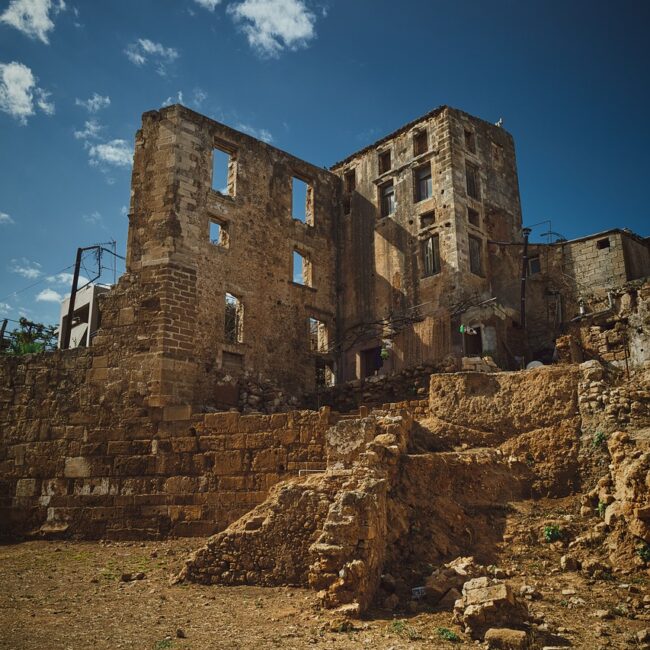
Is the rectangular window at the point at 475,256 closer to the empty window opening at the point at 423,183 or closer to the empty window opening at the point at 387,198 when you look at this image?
the empty window opening at the point at 423,183

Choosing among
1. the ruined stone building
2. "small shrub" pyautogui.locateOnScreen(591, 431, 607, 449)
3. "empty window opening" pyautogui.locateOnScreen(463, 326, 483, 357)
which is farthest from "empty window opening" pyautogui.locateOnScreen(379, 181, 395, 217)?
"small shrub" pyautogui.locateOnScreen(591, 431, 607, 449)

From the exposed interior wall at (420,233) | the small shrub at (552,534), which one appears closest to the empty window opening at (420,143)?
the exposed interior wall at (420,233)

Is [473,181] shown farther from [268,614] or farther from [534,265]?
[268,614]

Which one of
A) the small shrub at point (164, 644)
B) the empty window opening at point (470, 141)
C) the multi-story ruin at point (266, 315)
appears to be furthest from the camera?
the empty window opening at point (470, 141)

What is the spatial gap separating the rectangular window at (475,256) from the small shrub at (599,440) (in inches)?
466

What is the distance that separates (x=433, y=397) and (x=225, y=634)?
6242 mm

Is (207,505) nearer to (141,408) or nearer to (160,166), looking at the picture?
(141,408)

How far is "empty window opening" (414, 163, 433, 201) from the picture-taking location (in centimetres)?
2284

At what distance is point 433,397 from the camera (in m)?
12.4

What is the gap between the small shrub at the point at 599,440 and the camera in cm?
1032

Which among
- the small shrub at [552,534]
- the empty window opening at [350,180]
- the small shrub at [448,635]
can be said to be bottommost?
the small shrub at [448,635]

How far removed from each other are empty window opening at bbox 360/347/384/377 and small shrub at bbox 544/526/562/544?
1315cm

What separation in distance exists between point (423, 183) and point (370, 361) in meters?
6.72

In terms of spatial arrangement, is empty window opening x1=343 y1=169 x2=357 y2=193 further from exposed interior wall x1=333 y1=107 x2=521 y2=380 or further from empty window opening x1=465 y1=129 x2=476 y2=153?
empty window opening x1=465 y1=129 x2=476 y2=153
